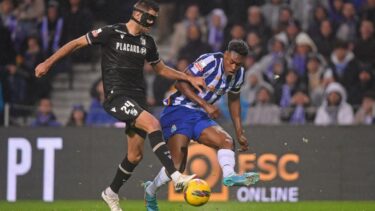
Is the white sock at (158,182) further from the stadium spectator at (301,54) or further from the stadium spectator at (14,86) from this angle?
the stadium spectator at (14,86)

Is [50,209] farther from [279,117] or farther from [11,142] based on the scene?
[279,117]

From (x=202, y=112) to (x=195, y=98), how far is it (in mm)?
491

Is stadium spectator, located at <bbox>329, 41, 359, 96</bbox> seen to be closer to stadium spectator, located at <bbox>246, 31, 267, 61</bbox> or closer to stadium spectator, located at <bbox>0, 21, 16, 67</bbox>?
stadium spectator, located at <bbox>246, 31, 267, 61</bbox>

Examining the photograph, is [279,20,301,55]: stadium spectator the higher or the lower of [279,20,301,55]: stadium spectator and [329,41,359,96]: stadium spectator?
the higher

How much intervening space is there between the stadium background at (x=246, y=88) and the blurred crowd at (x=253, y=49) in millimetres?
24

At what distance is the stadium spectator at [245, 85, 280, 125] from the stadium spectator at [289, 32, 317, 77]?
46.9 inches

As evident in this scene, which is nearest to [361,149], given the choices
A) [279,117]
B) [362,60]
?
[279,117]

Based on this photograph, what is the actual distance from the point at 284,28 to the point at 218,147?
8.60m

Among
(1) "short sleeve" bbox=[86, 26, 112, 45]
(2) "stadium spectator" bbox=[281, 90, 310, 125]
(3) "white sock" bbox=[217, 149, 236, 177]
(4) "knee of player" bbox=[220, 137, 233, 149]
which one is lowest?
(3) "white sock" bbox=[217, 149, 236, 177]

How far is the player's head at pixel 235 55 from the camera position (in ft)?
42.3

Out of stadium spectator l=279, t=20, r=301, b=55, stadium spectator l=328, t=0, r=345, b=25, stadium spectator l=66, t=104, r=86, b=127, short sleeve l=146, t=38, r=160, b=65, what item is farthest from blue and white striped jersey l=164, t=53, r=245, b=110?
stadium spectator l=328, t=0, r=345, b=25

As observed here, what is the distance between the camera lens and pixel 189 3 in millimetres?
23328

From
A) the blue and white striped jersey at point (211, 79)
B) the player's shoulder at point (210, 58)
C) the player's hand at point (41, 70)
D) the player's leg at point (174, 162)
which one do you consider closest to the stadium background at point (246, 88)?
the blue and white striped jersey at point (211, 79)

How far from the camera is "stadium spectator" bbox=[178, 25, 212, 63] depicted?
826 inches
